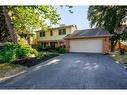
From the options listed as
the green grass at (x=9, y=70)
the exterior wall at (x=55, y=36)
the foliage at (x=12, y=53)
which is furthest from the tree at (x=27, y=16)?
the exterior wall at (x=55, y=36)

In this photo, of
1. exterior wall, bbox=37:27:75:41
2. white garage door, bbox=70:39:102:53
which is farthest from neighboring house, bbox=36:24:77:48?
white garage door, bbox=70:39:102:53

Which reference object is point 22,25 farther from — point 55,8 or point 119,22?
point 119,22

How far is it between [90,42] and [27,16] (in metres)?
10.9

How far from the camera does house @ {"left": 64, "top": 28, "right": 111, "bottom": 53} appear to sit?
3027cm

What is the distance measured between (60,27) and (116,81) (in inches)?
1210

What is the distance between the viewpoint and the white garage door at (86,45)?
30578 millimetres

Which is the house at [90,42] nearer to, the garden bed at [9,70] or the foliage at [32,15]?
the foliage at [32,15]

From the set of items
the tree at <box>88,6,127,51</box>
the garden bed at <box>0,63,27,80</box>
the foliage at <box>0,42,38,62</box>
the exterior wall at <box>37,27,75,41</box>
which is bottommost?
the garden bed at <box>0,63,27,80</box>

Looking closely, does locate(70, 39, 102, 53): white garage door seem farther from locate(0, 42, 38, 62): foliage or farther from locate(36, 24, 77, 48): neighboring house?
locate(0, 42, 38, 62): foliage

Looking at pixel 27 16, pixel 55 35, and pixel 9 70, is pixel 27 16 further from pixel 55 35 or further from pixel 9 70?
pixel 55 35
